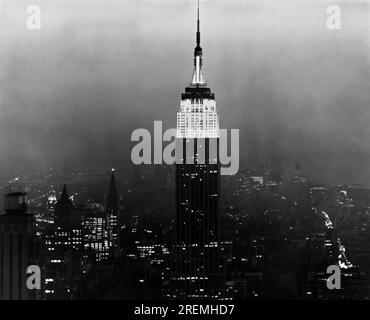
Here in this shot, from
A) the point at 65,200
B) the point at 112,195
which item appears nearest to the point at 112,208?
the point at 112,195

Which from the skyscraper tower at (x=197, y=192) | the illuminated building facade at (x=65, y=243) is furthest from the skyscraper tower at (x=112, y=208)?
the skyscraper tower at (x=197, y=192)

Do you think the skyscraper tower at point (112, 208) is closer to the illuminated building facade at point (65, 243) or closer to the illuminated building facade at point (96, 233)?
the illuminated building facade at point (96, 233)

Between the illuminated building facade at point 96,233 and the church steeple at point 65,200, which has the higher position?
the church steeple at point 65,200

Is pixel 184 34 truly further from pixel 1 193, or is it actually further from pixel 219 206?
pixel 1 193

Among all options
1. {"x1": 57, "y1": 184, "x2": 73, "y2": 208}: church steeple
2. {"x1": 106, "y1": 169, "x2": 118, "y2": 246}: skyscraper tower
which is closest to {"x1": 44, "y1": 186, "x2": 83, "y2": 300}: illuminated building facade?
{"x1": 57, "y1": 184, "x2": 73, "y2": 208}: church steeple
